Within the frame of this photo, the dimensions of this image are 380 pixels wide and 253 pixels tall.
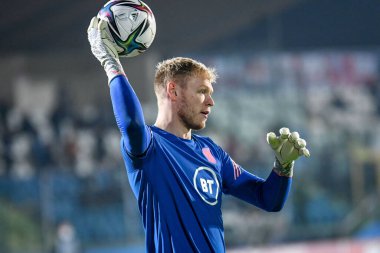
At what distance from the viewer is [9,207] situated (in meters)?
10.3

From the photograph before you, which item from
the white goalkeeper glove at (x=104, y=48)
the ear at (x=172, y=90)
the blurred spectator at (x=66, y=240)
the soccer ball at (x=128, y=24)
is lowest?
the blurred spectator at (x=66, y=240)

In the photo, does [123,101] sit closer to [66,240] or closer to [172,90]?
[172,90]

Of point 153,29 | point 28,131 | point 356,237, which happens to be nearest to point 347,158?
point 356,237

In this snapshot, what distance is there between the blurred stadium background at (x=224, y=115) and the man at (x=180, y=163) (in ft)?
24.6

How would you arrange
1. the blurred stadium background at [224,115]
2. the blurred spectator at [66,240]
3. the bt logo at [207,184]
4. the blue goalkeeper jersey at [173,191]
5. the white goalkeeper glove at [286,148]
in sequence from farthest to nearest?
the blurred stadium background at [224,115] → the blurred spectator at [66,240] → the white goalkeeper glove at [286,148] → the bt logo at [207,184] → the blue goalkeeper jersey at [173,191]

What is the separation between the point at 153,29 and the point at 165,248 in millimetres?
881

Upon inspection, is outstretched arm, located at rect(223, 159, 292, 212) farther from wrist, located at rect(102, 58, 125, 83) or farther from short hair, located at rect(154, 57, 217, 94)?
wrist, located at rect(102, 58, 125, 83)

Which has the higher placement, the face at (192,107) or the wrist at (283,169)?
the face at (192,107)

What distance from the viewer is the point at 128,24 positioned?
295 cm

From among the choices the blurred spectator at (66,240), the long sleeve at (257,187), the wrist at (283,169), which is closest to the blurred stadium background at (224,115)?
the blurred spectator at (66,240)

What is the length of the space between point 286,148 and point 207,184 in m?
0.39

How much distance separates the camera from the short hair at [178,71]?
3.07m

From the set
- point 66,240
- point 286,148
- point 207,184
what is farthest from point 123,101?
point 66,240

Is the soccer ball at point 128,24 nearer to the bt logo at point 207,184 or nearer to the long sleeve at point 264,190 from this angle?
the bt logo at point 207,184
